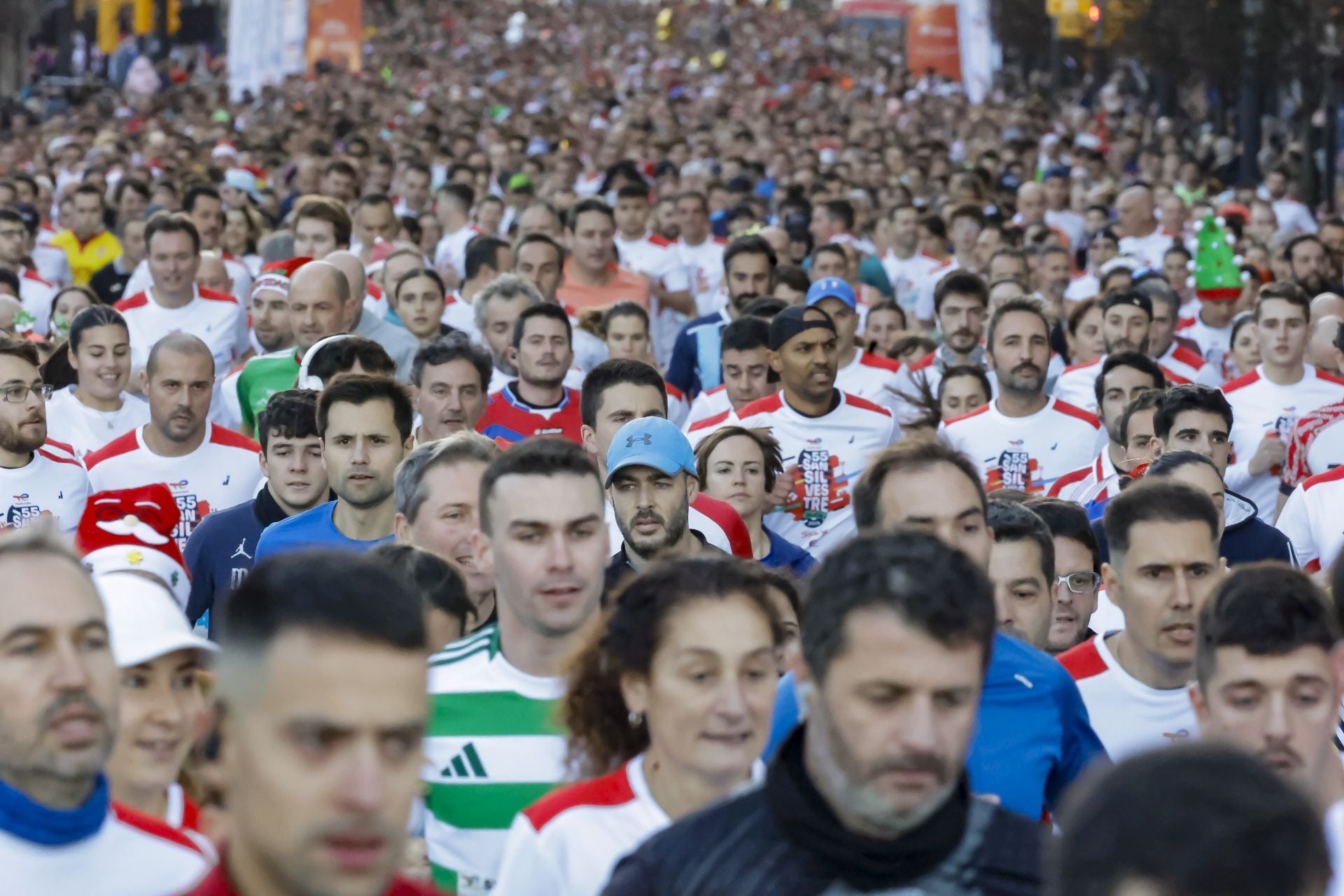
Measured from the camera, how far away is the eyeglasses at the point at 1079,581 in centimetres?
722

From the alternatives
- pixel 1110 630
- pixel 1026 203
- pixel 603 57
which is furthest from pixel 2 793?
pixel 603 57

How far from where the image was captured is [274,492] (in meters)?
8.15

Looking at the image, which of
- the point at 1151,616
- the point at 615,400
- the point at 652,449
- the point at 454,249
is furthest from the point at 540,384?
the point at 454,249

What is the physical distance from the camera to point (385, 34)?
61.1 metres

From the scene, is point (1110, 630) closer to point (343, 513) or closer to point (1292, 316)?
point (343, 513)

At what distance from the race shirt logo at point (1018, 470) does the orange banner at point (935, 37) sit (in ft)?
96.3

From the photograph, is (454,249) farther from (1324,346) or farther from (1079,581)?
(1079,581)

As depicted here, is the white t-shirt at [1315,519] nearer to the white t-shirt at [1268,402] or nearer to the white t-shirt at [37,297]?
the white t-shirt at [1268,402]

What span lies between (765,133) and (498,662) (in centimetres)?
2624

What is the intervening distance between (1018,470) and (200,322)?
503 centimetres

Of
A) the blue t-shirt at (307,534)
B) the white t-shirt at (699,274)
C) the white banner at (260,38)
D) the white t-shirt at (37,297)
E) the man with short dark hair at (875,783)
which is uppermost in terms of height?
the white banner at (260,38)

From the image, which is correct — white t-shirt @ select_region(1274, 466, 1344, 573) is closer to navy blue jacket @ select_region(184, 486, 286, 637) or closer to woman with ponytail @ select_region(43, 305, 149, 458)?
navy blue jacket @ select_region(184, 486, 286, 637)

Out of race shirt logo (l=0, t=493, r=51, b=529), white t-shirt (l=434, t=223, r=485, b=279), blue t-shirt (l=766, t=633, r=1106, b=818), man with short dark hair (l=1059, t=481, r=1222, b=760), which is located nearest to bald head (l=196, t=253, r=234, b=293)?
white t-shirt (l=434, t=223, r=485, b=279)

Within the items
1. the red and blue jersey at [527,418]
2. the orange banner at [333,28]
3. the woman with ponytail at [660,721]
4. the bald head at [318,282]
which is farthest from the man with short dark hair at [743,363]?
the orange banner at [333,28]
